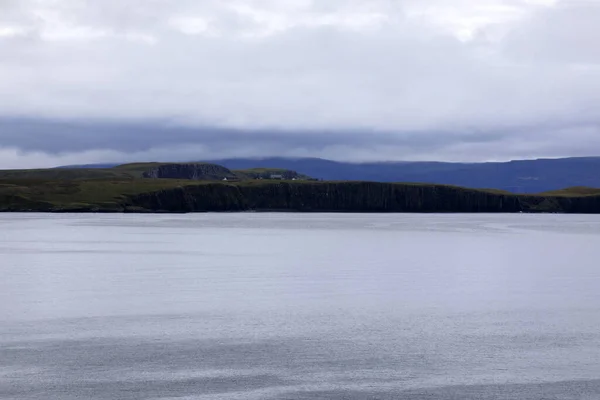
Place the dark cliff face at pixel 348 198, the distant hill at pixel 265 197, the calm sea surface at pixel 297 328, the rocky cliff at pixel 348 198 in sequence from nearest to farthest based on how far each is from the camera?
the calm sea surface at pixel 297 328, the distant hill at pixel 265 197, the rocky cliff at pixel 348 198, the dark cliff face at pixel 348 198

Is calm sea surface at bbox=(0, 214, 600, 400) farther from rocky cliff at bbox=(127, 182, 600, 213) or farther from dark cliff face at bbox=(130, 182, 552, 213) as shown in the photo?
dark cliff face at bbox=(130, 182, 552, 213)

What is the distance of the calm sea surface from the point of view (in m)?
16.9

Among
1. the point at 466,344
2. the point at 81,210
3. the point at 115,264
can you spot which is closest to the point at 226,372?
the point at 466,344

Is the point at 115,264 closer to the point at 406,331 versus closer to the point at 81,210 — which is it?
the point at 406,331

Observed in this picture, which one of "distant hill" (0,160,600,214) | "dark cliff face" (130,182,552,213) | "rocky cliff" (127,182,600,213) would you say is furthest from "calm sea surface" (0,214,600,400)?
"dark cliff face" (130,182,552,213)

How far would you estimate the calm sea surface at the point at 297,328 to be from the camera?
55.6 feet

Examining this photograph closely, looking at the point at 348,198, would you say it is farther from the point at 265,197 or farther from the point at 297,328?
the point at 297,328

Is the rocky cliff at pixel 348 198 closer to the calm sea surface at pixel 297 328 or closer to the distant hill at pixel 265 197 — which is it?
the distant hill at pixel 265 197

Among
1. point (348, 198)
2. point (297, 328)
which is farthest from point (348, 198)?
point (297, 328)

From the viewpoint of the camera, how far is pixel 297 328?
23.1 meters

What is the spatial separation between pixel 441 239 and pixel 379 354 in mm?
46421

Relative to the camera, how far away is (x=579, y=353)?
20047mm

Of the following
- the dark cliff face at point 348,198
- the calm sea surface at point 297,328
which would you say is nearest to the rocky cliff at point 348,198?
the dark cliff face at point 348,198

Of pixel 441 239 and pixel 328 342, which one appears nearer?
pixel 328 342
